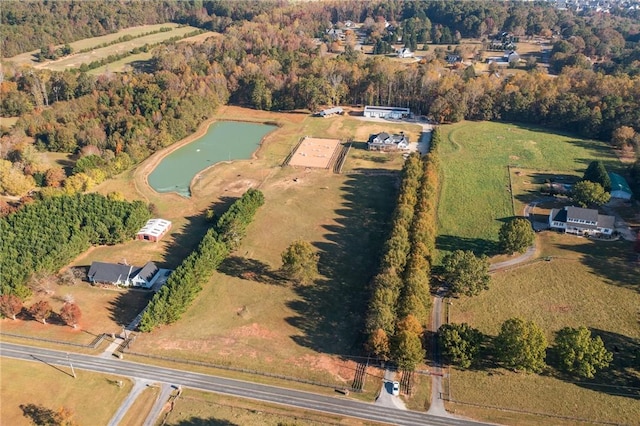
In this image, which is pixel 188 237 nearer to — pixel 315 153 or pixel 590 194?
pixel 315 153

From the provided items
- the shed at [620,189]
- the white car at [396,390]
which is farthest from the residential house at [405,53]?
the white car at [396,390]

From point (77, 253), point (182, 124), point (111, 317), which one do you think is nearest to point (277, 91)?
point (182, 124)

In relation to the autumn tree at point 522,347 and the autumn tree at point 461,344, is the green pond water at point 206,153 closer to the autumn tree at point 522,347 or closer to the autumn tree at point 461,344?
the autumn tree at point 461,344

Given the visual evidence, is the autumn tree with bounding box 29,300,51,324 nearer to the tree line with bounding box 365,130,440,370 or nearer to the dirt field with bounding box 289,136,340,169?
the tree line with bounding box 365,130,440,370

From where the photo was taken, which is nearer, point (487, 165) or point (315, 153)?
point (487, 165)

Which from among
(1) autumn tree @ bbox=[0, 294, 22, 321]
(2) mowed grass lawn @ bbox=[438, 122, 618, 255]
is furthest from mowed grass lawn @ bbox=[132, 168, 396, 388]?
(1) autumn tree @ bbox=[0, 294, 22, 321]

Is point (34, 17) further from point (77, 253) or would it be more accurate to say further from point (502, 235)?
point (502, 235)

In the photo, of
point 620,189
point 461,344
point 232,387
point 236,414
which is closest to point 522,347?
point 461,344
